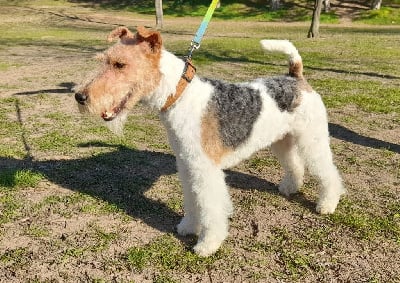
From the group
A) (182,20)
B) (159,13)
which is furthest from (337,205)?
(182,20)

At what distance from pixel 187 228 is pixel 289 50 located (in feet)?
7.16

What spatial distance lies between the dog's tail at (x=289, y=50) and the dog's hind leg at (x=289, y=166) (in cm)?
86

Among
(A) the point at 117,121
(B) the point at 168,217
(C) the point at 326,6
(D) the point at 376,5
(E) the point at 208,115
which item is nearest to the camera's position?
(A) the point at 117,121

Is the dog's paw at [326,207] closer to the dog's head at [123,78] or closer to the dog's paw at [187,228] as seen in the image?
the dog's paw at [187,228]

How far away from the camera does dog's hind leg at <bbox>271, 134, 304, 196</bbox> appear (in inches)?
186

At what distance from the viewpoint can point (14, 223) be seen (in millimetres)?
4250

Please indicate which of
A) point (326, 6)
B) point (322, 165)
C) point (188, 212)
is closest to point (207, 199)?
point (188, 212)

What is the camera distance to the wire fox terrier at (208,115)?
124 inches

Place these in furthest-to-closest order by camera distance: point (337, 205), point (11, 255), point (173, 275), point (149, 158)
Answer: point (149, 158) < point (337, 205) < point (11, 255) < point (173, 275)

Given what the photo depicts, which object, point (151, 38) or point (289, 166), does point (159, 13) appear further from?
point (151, 38)

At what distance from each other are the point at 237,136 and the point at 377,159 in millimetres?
3189

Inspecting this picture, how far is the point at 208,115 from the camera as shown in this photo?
3551 millimetres

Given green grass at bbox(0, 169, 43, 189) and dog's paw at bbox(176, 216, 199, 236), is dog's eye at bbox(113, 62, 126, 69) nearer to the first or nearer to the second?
dog's paw at bbox(176, 216, 199, 236)

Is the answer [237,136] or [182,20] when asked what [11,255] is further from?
[182,20]
